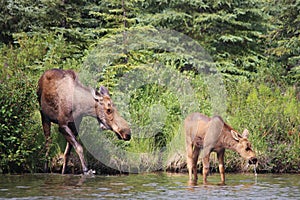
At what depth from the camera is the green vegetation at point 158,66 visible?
14.6 m

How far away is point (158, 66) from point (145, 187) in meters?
8.31

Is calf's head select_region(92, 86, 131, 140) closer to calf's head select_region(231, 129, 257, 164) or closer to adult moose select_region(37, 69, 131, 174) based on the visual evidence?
adult moose select_region(37, 69, 131, 174)

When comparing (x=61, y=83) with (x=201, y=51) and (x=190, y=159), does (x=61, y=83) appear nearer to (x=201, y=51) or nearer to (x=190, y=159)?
(x=190, y=159)

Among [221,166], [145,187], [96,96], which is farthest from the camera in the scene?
[96,96]

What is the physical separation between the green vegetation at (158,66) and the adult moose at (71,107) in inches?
15.2

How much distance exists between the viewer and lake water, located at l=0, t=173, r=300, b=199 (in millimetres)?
10461

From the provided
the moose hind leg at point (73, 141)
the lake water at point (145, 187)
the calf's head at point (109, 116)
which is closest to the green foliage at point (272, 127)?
the lake water at point (145, 187)

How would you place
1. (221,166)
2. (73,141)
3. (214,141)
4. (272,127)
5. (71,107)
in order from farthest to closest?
(272,127)
(71,107)
(73,141)
(214,141)
(221,166)

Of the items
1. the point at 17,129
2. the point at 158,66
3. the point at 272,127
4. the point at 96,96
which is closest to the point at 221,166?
the point at 96,96

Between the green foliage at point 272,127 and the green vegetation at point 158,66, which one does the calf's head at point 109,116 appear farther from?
the green foliage at point 272,127

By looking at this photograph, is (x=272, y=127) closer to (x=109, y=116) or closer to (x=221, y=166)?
(x=221, y=166)

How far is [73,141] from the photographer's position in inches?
528

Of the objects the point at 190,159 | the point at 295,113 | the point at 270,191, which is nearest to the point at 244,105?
the point at 295,113

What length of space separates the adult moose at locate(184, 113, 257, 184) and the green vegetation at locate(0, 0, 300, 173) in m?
2.22
